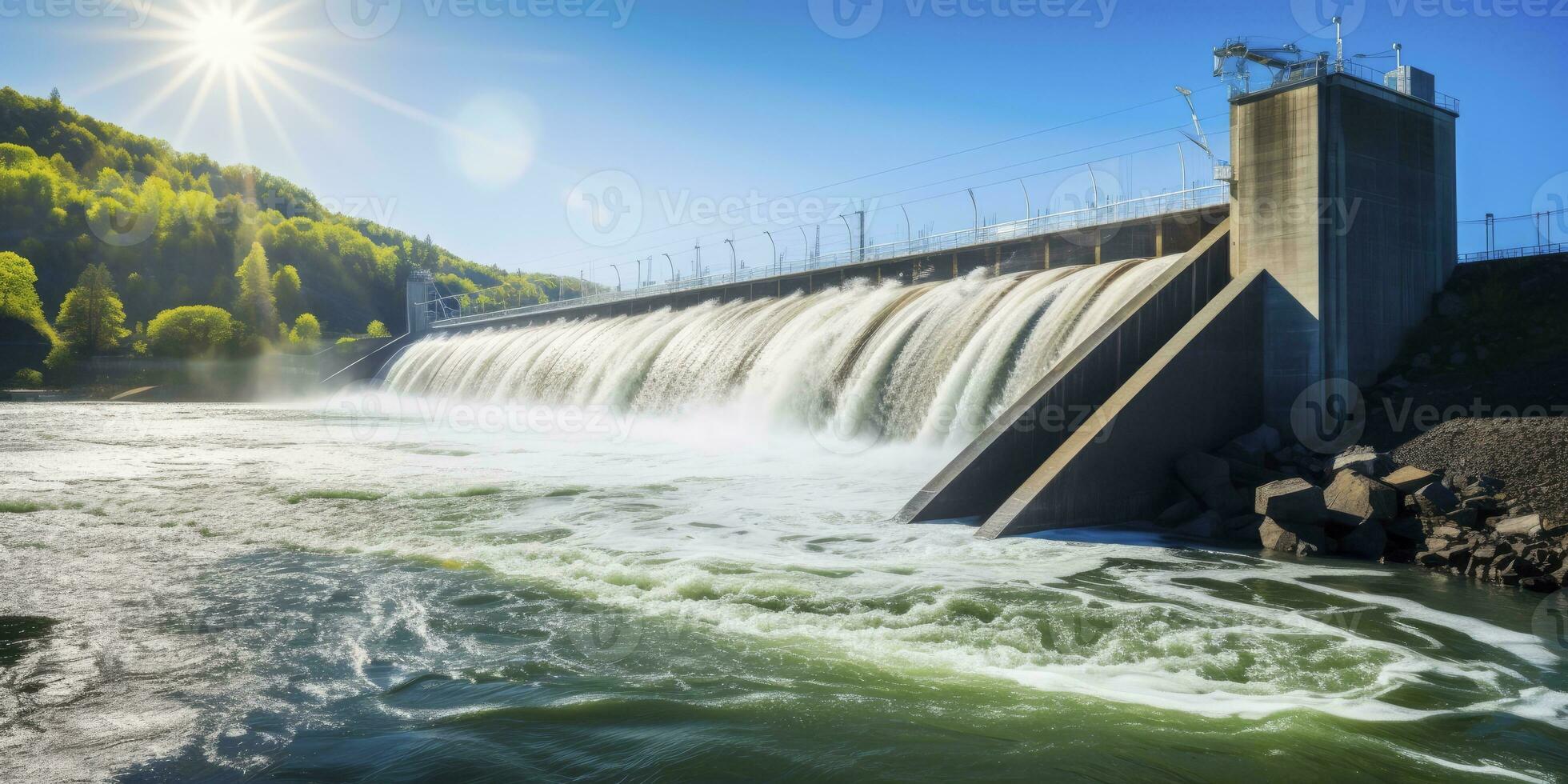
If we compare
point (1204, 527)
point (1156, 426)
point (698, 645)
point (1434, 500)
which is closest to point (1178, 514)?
point (1204, 527)

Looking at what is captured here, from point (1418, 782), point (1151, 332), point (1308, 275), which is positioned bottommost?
point (1418, 782)

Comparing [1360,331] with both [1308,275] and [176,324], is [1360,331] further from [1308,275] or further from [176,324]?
[176,324]

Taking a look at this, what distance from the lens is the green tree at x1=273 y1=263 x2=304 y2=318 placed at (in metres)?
103

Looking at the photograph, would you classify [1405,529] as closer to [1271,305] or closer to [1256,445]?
[1256,445]

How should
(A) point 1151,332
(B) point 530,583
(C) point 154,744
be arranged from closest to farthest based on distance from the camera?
(C) point 154,744 → (B) point 530,583 → (A) point 1151,332

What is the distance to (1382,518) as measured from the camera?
34.9ft

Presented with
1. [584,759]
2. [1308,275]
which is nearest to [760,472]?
[1308,275]

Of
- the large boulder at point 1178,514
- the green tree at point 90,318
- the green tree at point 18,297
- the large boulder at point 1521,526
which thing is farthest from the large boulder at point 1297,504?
the green tree at point 18,297

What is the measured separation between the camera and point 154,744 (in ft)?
14.4

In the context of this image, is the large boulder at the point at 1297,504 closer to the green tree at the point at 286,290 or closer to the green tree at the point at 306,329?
the green tree at the point at 306,329

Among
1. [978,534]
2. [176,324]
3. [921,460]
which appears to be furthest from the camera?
[176,324]

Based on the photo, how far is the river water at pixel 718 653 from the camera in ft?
15.0

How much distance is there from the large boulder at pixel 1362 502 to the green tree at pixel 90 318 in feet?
266

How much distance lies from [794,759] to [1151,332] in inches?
485
